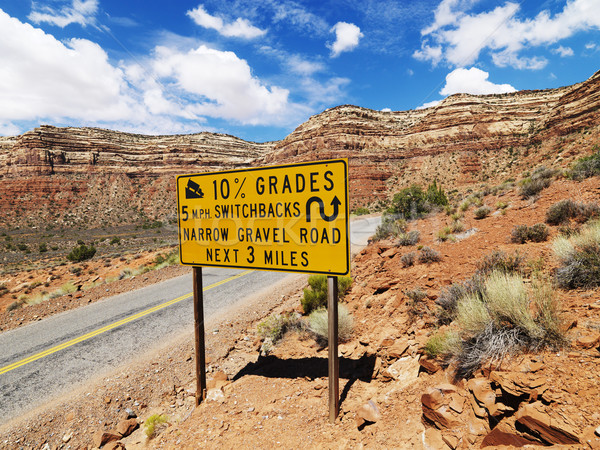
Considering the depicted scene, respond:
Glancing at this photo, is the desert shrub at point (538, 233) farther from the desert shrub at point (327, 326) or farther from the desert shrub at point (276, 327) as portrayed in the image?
the desert shrub at point (276, 327)

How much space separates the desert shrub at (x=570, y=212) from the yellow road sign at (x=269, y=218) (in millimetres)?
6263

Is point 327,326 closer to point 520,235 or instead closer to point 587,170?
point 520,235

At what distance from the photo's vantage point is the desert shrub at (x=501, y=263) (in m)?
4.84

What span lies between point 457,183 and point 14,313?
60896mm

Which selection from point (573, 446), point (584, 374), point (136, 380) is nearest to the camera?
point (573, 446)

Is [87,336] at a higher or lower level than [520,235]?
lower

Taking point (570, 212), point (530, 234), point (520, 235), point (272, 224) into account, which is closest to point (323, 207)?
point (272, 224)

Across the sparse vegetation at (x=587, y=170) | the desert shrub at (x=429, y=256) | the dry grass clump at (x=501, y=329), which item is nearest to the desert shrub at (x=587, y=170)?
the sparse vegetation at (x=587, y=170)

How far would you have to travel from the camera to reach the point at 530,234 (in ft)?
20.6

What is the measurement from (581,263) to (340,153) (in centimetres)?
6478

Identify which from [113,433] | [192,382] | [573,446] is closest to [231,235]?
[192,382]

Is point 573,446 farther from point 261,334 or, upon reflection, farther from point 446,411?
point 261,334

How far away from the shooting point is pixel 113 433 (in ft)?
13.6

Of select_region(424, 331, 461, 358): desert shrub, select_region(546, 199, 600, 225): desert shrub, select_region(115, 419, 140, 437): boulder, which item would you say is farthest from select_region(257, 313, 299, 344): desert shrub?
select_region(546, 199, 600, 225): desert shrub
